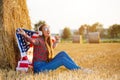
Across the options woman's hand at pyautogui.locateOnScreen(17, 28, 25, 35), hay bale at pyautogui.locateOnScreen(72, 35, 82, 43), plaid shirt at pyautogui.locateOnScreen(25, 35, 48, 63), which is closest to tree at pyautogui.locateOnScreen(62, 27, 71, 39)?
hay bale at pyautogui.locateOnScreen(72, 35, 82, 43)

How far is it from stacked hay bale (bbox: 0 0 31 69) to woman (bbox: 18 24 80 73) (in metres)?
0.31

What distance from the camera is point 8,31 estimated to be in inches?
281

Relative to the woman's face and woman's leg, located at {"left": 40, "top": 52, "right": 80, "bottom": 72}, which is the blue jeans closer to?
woman's leg, located at {"left": 40, "top": 52, "right": 80, "bottom": 72}

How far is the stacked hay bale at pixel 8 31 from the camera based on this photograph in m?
7.12

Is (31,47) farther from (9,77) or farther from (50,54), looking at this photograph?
(9,77)

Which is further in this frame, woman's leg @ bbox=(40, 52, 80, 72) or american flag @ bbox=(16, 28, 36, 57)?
american flag @ bbox=(16, 28, 36, 57)

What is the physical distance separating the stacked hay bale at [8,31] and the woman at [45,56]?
1.02 feet

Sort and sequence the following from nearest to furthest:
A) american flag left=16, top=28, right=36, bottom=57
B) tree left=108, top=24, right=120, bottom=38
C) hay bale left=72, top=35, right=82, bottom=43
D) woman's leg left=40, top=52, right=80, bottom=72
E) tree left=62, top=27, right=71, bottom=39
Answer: woman's leg left=40, top=52, right=80, bottom=72 < american flag left=16, top=28, right=36, bottom=57 < hay bale left=72, top=35, right=82, bottom=43 < tree left=108, top=24, right=120, bottom=38 < tree left=62, top=27, right=71, bottom=39

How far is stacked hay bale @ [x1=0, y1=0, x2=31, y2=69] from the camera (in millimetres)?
7117

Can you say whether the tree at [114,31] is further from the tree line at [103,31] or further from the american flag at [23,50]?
the american flag at [23,50]

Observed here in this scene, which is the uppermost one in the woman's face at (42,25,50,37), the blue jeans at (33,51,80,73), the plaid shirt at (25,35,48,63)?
the woman's face at (42,25,50,37)

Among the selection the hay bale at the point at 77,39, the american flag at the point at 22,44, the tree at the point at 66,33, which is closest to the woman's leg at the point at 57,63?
the american flag at the point at 22,44

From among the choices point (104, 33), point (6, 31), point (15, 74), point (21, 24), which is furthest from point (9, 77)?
point (104, 33)

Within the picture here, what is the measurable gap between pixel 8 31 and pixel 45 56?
93 cm
